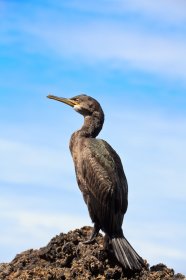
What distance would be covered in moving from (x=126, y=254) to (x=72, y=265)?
0.93 meters

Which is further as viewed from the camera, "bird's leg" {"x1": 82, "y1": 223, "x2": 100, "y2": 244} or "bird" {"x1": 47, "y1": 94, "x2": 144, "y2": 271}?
"bird" {"x1": 47, "y1": 94, "x2": 144, "y2": 271}

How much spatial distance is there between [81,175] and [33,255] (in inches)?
60.9

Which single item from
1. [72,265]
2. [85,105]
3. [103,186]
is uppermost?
[85,105]

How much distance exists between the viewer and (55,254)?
36.1 feet

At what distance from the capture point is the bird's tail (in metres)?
10.8

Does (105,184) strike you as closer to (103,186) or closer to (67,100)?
(103,186)

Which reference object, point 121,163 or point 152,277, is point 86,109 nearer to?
point 121,163

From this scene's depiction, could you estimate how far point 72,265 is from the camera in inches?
415

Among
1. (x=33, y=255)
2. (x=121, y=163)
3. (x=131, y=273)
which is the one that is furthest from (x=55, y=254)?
(x=121, y=163)

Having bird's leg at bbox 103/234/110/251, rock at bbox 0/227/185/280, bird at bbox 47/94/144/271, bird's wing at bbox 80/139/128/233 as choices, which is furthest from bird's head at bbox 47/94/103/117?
bird's leg at bbox 103/234/110/251

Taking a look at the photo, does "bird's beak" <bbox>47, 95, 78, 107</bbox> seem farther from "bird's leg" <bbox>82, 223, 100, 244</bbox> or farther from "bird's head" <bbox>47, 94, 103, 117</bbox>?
"bird's leg" <bbox>82, 223, 100, 244</bbox>

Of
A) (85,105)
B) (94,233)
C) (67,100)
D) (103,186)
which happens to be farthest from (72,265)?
(67,100)

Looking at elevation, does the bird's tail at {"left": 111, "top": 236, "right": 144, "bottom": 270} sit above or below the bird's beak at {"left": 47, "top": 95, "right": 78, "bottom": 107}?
below

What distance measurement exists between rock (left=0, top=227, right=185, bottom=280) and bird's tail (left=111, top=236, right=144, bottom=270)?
9 cm
